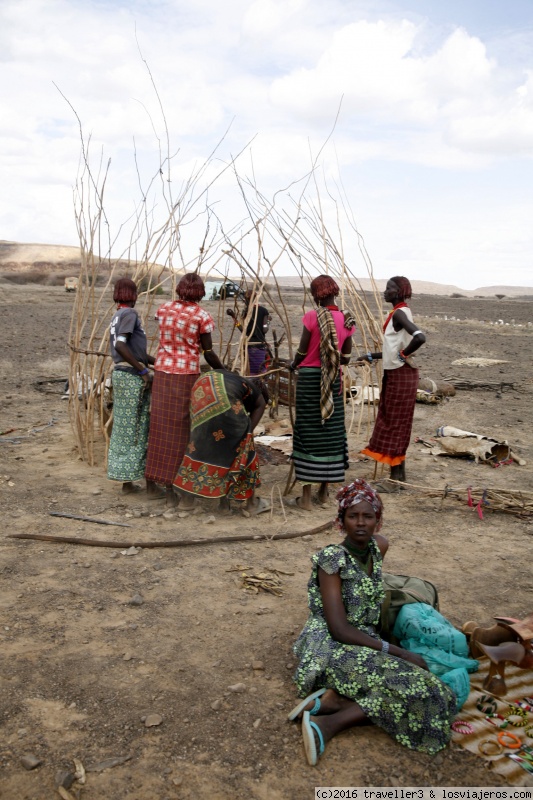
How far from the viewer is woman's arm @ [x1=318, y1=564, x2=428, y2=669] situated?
2219 millimetres

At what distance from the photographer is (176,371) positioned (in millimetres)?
4113

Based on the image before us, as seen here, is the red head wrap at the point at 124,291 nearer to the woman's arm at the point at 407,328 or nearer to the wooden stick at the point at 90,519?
the wooden stick at the point at 90,519

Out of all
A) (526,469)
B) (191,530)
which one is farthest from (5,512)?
(526,469)

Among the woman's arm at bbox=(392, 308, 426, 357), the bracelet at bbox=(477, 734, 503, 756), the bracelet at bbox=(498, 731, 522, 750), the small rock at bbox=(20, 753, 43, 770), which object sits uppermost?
the woman's arm at bbox=(392, 308, 426, 357)

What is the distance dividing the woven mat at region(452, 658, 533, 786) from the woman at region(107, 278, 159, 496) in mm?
2534

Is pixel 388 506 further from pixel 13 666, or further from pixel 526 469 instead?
pixel 13 666

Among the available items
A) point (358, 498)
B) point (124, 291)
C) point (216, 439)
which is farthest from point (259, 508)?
point (358, 498)

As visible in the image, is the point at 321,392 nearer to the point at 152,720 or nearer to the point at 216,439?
the point at 216,439

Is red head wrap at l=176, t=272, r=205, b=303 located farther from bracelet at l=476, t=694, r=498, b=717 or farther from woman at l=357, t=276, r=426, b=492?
bracelet at l=476, t=694, r=498, b=717

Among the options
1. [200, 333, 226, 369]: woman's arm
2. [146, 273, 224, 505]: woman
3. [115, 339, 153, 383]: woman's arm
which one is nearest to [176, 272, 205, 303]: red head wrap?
[146, 273, 224, 505]: woman

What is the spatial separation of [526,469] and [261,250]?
8.53 ft

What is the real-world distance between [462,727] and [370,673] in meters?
0.33

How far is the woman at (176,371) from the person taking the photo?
159 inches

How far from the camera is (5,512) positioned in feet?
12.9
